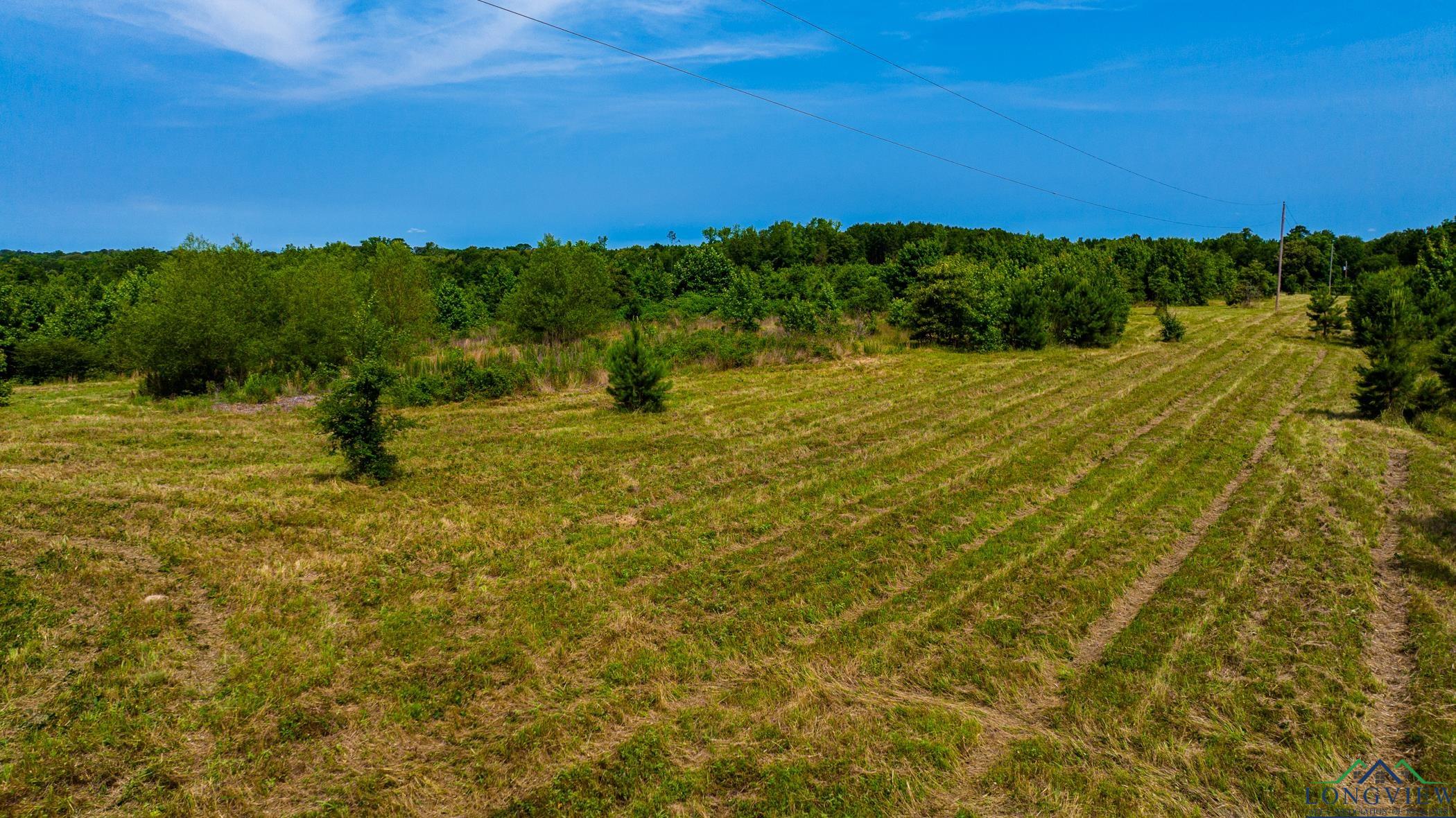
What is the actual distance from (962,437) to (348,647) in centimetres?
1168

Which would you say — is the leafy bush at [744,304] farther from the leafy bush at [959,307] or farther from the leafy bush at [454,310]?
the leafy bush at [454,310]

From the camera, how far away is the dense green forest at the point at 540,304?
68.9 ft

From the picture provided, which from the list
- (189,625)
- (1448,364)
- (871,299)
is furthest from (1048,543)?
(871,299)

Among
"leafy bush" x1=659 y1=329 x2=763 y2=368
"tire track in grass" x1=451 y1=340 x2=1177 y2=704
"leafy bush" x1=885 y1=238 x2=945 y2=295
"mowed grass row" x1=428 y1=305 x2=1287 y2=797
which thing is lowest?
"mowed grass row" x1=428 y1=305 x2=1287 y2=797

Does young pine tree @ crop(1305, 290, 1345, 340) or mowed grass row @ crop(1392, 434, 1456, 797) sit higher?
young pine tree @ crop(1305, 290, 1345, 340)

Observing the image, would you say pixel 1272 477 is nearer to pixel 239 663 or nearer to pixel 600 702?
pixel 600 702

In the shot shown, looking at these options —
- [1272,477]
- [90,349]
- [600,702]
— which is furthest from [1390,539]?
[90,349]

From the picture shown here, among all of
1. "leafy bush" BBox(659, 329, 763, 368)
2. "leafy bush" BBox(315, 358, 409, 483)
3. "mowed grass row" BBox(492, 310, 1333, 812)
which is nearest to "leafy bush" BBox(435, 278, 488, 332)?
"leafy bush" BBox(659, 329, 763, 368)

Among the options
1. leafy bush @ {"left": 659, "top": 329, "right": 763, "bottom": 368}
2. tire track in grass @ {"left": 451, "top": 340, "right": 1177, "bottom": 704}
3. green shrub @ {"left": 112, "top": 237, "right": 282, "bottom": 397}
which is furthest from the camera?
leafy bush @ {"left": 659, "top": 329, "right": 763, "bottom": 368}

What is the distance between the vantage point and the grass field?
14.3 feet

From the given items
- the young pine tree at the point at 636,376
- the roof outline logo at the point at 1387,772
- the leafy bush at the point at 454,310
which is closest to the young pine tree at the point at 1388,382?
the roof outline logo at the point at 1387,772

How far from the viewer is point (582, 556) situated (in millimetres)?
7941

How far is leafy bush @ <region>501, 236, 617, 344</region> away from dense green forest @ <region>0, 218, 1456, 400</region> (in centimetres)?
8

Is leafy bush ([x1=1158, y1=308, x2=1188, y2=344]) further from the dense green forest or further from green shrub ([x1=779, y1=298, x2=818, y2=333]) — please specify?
green shrub ([x1=779, y1=298, x2=818, y2=333])
